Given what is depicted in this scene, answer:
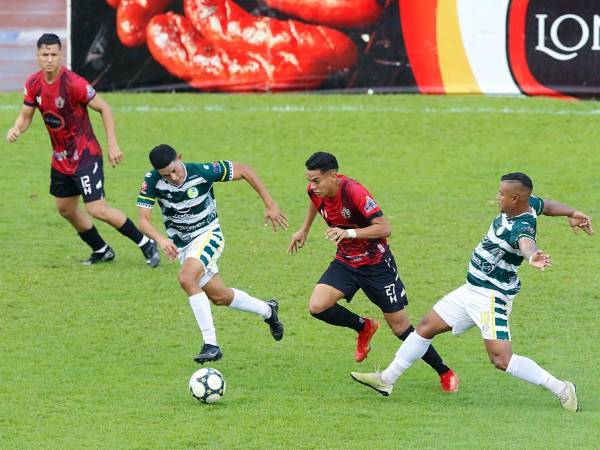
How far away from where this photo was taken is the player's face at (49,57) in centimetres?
1352

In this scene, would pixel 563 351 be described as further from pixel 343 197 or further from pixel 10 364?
pixel 10 364

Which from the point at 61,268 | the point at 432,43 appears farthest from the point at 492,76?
the point at 61,268

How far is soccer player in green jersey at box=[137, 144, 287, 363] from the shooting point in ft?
34.5

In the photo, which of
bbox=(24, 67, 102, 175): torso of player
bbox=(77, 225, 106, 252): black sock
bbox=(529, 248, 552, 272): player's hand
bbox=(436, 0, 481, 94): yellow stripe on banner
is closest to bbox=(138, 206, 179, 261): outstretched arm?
bbox=(529, 248, 552, 272): player's hand

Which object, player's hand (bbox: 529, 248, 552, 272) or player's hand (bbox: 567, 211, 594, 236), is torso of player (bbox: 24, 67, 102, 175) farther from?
player's hand (bbox: 529, 248, 552, 272)

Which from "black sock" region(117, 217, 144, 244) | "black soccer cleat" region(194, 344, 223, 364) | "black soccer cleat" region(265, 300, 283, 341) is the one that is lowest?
"black sock" region(117, 217, 144, 244)

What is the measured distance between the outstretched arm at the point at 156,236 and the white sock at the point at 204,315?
1.44 ft

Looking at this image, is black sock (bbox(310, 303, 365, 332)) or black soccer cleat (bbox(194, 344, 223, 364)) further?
black sock (bbox(310, 303, 365, 332))

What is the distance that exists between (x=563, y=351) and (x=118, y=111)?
11766 mm

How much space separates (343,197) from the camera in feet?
33.8

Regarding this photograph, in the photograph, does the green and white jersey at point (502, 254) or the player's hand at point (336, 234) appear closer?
the green and white jersey at point (502, 254)

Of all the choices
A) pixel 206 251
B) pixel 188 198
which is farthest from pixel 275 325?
pixel 188 198

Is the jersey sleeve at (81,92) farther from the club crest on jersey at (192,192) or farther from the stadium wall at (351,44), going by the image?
the stadium wall at (351,44)

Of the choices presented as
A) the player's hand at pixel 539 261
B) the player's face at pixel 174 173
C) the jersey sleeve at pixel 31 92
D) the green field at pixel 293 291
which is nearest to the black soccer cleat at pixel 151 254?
the green field at pixel 293 291
